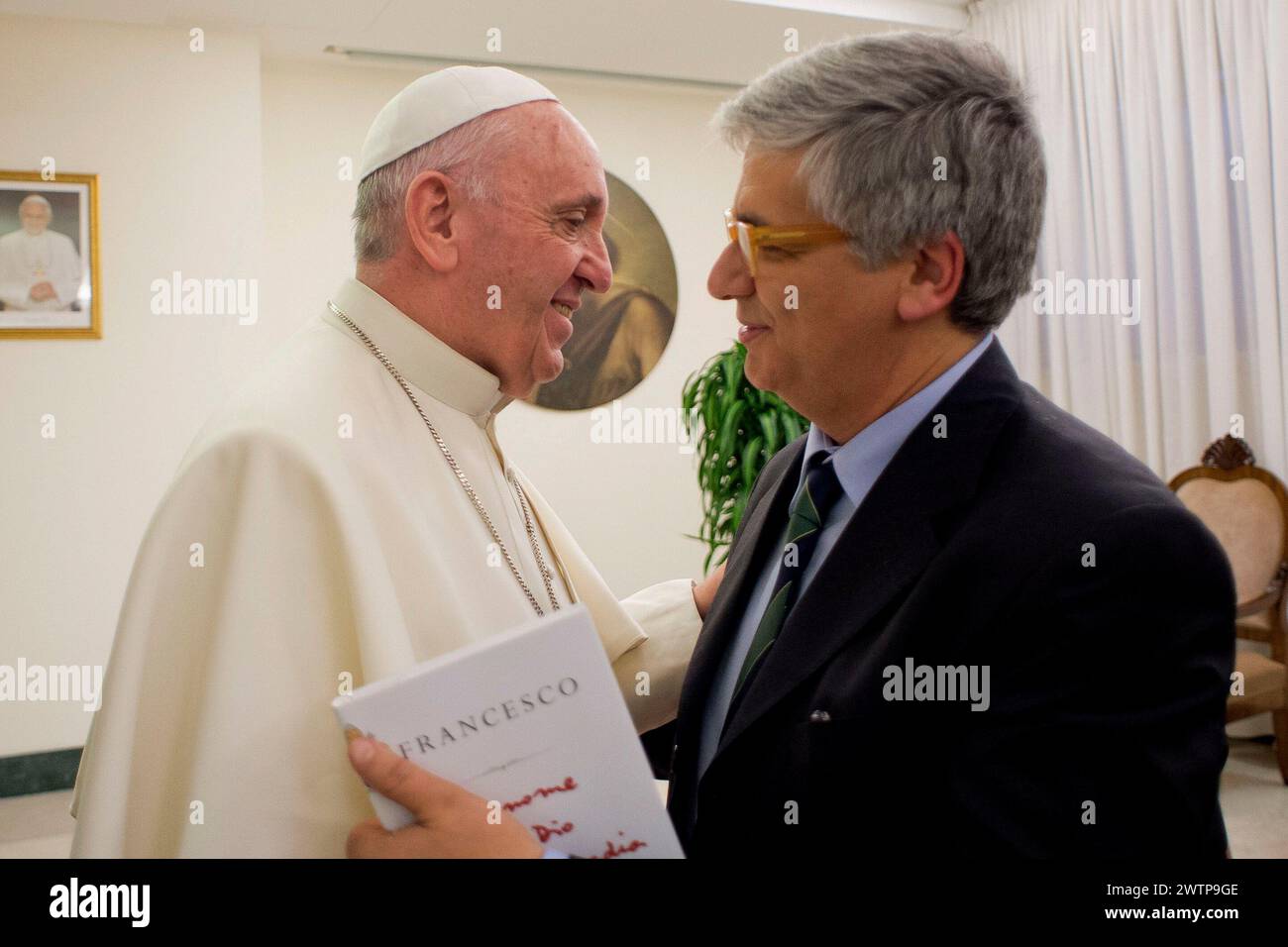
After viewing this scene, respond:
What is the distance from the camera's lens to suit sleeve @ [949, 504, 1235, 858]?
1108 mm

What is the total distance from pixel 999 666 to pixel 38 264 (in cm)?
549

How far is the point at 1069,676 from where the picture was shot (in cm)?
114

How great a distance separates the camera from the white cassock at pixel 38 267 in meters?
5.41

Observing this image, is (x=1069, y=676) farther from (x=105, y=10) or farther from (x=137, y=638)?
(x=105, y=10)

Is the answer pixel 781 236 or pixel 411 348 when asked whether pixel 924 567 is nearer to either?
pixel 781 236

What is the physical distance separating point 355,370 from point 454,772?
30.2 inches

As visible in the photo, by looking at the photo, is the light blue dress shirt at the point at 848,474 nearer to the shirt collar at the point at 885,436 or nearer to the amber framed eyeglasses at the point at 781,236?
the shirt collar at the point at 885,436

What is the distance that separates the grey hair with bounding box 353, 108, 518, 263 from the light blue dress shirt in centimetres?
66

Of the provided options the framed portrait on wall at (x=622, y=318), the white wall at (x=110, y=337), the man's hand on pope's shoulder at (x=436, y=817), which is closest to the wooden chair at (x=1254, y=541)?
the framed portrait on wall at (x=622, y=318)

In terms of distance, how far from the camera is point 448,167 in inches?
70.1

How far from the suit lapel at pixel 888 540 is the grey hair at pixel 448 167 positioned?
78 centimetres
